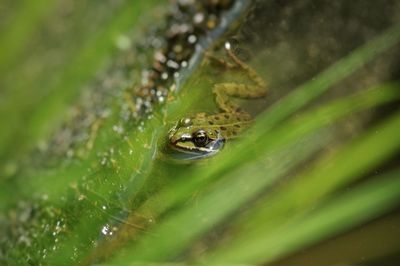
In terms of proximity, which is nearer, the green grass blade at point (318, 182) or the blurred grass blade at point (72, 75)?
the blurred grass blade at point (72, 75)

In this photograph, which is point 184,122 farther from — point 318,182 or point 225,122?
point 318,182

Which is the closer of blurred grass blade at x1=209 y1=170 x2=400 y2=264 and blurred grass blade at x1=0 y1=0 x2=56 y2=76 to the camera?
blurred grass blade at x1=0 y1=0 x2=56 y2=76

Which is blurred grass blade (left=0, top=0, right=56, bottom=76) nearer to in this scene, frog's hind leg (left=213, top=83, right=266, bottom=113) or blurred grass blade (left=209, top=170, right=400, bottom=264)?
blurred grass blade (left=209, top=170, right=400, bottom=264)

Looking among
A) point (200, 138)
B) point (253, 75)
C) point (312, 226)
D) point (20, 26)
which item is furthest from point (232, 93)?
point (20, 26)

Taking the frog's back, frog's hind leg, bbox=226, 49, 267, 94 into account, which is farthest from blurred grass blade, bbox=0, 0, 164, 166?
frog's hind leg, bbox=226, 49, 267, 94

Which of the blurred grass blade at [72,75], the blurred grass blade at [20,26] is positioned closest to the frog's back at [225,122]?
the blurred grass blade at [72,75]

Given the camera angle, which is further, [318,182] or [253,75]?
[253,75]

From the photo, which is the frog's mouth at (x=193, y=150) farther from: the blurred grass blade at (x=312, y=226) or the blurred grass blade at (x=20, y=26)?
the blurred grass blade at (x=20, y=26)

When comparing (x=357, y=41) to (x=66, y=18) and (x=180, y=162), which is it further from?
(x=66, y=18)
